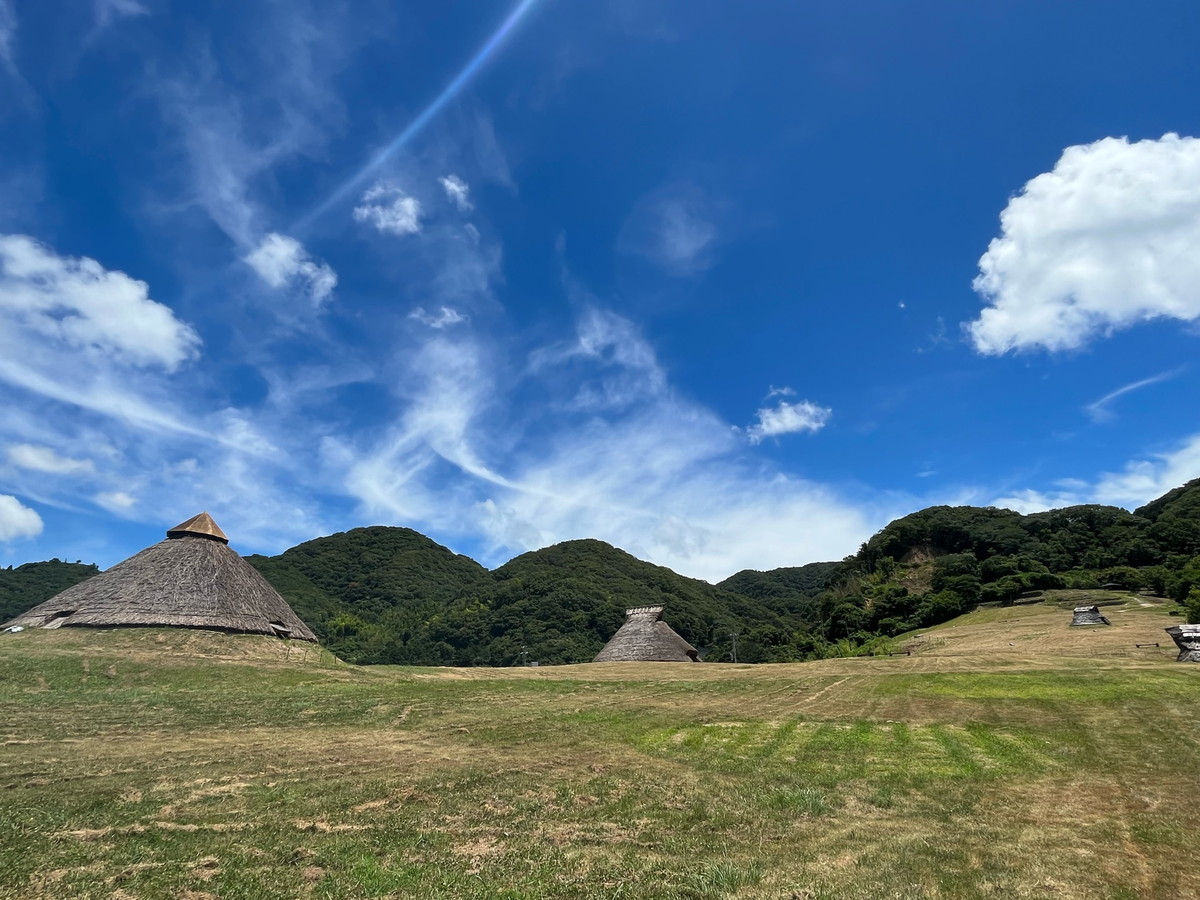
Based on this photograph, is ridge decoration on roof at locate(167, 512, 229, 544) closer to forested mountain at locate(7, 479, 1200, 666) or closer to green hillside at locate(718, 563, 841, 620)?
forested mountain at locate(7, 479, 1200, 666)

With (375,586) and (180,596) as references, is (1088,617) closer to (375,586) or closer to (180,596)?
(180,596)

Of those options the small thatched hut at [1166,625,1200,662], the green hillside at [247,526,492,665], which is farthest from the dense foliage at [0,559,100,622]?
the small thatched hut at [1166,625,1200,662]

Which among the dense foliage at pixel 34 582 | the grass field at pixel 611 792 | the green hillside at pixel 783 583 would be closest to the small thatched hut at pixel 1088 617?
the grass field at pixel 611 792

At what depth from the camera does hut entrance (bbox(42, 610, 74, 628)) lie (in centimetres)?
3372

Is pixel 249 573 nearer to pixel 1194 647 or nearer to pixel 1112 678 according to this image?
pixel 1112 678

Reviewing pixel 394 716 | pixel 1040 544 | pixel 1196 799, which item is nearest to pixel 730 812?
pixel 1196 799

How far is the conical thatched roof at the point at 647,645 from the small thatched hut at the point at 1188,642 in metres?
28.9

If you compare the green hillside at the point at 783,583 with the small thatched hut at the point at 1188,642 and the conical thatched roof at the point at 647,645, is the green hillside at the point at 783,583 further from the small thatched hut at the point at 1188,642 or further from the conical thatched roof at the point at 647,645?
the small thatched hut at the point at 1188,642

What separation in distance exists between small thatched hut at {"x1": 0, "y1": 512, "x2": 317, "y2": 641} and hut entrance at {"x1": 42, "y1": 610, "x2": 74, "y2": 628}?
56 millimetres

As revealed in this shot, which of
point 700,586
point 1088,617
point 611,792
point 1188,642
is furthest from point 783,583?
point 611,792

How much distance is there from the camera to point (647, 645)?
48.8 m

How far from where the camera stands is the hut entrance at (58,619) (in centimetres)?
3372

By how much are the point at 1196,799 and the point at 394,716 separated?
726 inches

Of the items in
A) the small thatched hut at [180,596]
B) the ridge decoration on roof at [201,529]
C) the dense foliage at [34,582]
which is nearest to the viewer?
the small thatched hut at [180,596]
